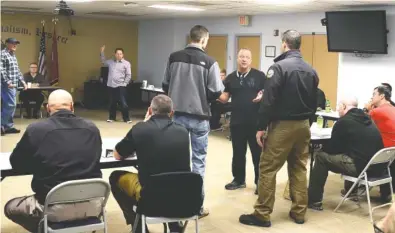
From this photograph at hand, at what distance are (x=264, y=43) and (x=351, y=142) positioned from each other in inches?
233

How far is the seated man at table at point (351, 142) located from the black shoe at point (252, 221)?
894 mm

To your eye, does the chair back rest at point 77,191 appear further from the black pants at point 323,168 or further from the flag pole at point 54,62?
the flag pole at point 54,62

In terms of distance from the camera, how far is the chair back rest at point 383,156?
4203mm

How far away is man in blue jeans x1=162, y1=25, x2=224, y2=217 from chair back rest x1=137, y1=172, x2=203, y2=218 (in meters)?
1.10

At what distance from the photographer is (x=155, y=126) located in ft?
10.3

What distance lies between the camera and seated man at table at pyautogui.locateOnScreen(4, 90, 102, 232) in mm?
2850

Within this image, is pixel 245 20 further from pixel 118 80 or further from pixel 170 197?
pixel 170 197

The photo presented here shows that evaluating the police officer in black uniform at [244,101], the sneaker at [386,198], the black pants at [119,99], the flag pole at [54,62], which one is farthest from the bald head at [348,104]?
the flag pole at [54,62]

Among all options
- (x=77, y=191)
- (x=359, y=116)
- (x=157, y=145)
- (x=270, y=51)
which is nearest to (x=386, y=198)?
(x=359, y=116)

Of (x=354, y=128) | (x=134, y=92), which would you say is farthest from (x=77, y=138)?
(x=134, y=92)

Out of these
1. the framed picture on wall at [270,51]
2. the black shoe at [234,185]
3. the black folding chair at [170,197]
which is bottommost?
the black shoe at [234,185]

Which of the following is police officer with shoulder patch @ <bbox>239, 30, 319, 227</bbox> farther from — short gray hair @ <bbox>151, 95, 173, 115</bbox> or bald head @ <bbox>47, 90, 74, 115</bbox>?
bald head @ <bbox>47, 90, 74, 115</bbox>

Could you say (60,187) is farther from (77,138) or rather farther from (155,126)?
(155,126)

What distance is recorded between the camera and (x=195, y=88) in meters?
4.06
